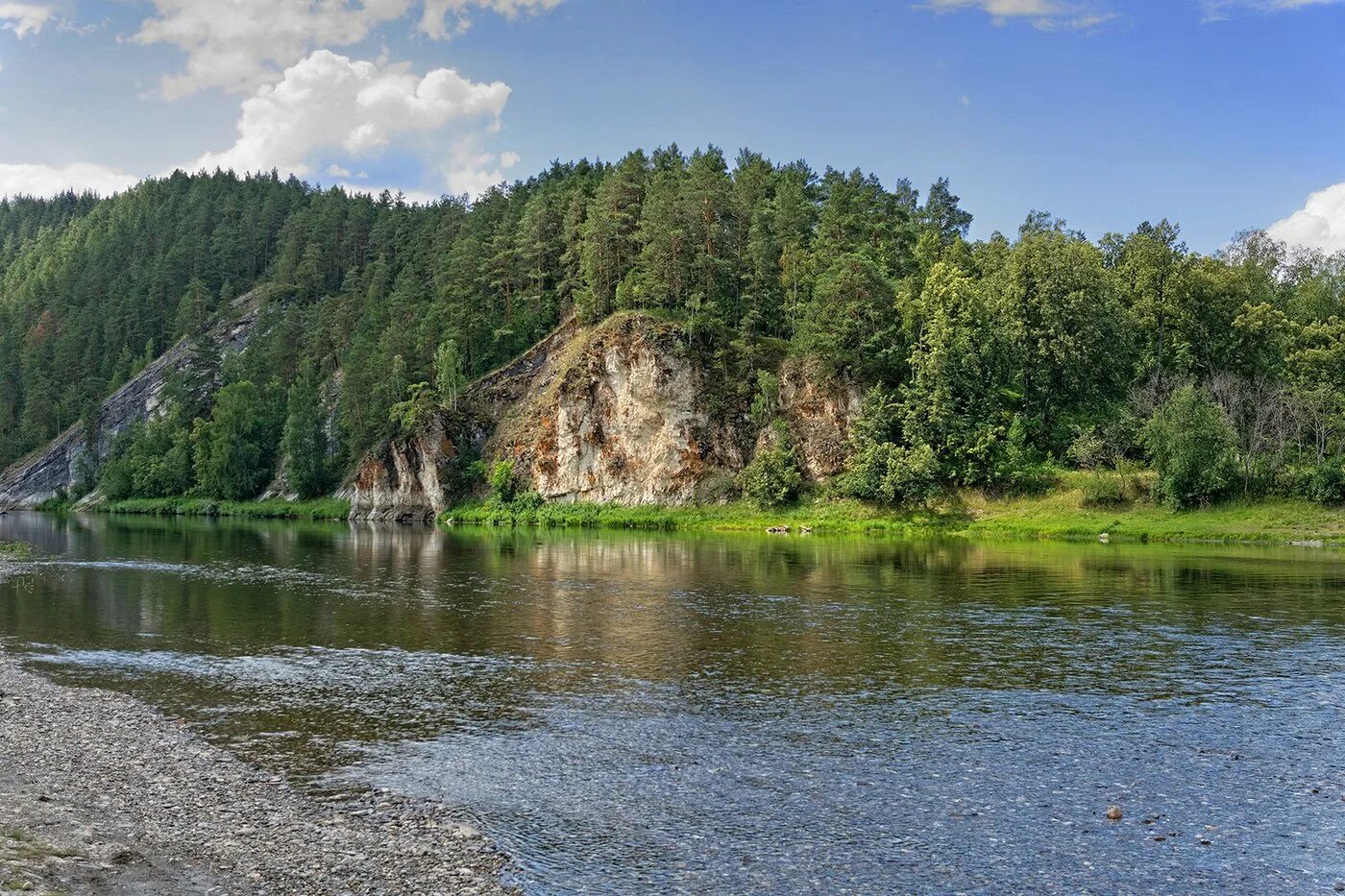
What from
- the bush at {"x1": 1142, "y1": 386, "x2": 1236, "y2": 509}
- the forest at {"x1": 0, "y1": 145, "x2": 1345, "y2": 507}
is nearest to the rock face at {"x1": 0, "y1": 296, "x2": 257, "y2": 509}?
the forest at {"x1": 0, "y1": 145, "x2": 1345, "y2": 507}

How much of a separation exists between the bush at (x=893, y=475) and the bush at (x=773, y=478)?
584 centimetres

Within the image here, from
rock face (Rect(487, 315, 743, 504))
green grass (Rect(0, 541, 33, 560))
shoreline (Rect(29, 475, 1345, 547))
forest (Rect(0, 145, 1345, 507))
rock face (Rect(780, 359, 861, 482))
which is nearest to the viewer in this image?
green grass (Rect(0, 541, 33, 560))

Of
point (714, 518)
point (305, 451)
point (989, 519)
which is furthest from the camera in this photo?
point (305, 451)

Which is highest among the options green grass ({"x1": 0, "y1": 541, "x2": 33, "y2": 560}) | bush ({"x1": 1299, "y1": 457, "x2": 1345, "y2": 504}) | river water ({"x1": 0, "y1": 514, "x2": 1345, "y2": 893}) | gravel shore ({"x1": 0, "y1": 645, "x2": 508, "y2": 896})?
bush ({"x1": 1299, "y1": 457, "x2": 1345, "y2": 504})

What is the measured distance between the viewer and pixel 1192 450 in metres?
80.1

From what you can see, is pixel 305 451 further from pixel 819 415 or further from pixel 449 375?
pixel 819 415

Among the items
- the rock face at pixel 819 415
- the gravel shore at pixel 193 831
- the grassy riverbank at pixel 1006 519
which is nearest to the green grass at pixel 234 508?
the grassy riverbank at pixel 1006 519

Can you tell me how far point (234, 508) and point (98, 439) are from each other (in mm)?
49901

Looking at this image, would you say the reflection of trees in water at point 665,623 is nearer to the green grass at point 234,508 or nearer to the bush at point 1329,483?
the bush at point 1329,483

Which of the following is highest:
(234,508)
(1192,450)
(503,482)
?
(1192,450)

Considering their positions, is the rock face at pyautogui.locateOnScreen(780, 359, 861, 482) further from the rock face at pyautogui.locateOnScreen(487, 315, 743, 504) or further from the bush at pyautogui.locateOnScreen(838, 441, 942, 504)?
the rock face at pyautogui.locateOnScreen(487, 315, 743, 504)

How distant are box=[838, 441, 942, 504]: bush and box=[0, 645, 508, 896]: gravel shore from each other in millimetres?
78868

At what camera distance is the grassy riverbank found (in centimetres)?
7706

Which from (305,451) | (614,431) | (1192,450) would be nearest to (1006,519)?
(1192,450)
